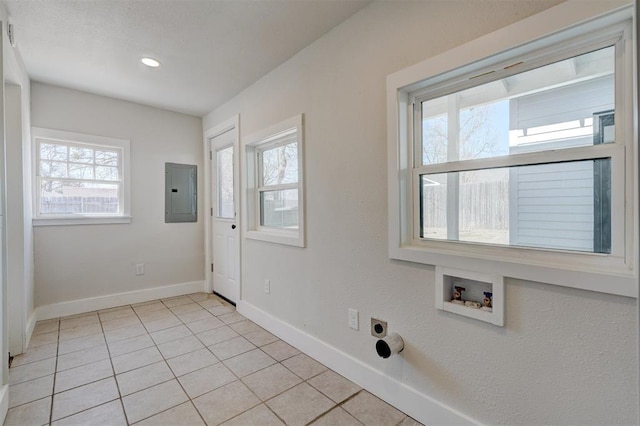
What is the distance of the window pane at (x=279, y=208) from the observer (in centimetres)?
260

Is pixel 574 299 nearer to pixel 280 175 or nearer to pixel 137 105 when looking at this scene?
pixel 280 175

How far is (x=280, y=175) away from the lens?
2.78 meters

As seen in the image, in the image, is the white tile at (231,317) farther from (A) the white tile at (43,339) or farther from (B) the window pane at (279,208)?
(A) the white tile at (43,339)

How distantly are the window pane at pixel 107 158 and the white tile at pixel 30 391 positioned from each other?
2.25 metres

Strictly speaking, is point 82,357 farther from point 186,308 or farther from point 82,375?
point 186,308

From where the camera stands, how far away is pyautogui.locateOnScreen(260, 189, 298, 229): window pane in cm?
260

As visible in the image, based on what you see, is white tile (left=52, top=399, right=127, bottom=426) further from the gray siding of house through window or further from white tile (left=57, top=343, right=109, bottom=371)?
the gray siding of house through window

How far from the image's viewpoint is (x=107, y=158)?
3.35m

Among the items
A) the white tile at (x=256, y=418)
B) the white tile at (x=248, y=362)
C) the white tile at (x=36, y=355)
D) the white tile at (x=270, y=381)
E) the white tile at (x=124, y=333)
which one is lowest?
the white tile at (x=256, y=418)

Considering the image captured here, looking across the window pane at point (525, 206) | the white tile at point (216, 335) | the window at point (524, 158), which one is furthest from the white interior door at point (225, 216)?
the window pane at point (525, 206)

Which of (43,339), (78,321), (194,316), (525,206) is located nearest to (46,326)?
(78,321)

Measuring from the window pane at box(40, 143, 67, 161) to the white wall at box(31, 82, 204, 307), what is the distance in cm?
20

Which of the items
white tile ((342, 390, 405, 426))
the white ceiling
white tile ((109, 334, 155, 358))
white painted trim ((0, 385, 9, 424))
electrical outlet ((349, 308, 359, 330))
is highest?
the white ceiling

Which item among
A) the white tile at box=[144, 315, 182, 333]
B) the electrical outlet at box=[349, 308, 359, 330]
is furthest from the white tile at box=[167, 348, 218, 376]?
the electrical outlet at box=[349, 308, 359, 330]
